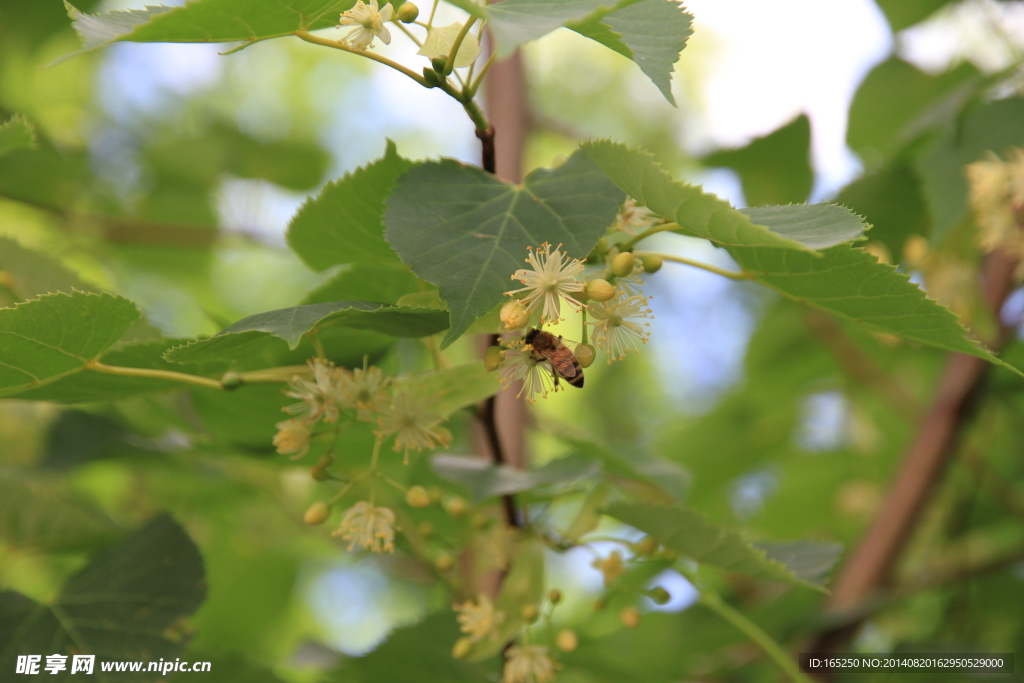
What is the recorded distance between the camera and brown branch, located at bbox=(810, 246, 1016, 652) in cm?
118

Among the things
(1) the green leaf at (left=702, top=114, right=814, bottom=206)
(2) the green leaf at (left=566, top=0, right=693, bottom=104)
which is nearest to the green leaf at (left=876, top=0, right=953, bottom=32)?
(1) the green leaf at (left=702, top=114, right=814, bottom=206)

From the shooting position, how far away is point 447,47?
0.57m

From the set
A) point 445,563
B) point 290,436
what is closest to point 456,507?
point 445,563

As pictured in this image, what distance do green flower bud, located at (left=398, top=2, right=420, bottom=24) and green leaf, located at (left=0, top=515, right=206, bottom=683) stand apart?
0.64 metres

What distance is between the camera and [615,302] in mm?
596

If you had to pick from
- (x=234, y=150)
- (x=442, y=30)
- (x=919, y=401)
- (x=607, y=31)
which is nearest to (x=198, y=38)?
(x=442, y=30)

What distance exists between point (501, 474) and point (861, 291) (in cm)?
38

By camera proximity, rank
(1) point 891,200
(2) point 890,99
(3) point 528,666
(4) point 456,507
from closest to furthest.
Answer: (3) point 528,666, (4) point 456,507, (1) point 891,200, (2) point 890,99

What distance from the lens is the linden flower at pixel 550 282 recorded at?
21.2 inches

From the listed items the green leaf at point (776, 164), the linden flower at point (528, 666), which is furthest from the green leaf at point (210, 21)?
the green leaf at point (776, 164)

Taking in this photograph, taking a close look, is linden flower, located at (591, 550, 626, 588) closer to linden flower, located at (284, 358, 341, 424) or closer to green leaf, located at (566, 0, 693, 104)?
linden flower, located at (284, 358, 341, 424)

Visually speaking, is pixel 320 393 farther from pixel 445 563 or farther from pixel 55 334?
pixel 445 563

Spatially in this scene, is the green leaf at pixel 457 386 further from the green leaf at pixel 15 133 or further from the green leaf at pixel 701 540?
the green leaf at pixel 15 133

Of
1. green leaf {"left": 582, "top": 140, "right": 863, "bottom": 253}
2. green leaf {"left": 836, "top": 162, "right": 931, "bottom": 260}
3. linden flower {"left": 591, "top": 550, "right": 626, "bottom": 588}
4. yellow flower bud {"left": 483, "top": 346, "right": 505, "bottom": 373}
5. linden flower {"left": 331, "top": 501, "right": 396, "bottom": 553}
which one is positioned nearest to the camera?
green leaf {"left": 582, "top": 140, "right": 863, "bottom": 253}
